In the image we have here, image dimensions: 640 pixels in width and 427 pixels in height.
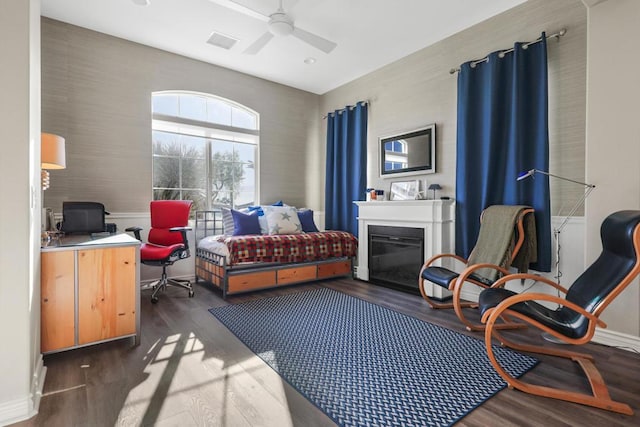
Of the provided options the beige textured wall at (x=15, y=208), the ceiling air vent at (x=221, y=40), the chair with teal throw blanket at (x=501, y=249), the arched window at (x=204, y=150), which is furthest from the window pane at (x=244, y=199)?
the beige textured wall at (x=15, y=208)

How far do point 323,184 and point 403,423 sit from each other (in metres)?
4.44

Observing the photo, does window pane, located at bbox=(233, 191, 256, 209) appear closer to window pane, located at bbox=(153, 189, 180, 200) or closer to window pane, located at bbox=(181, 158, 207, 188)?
window pane, located at bbox=(181, 158, 207, 188)

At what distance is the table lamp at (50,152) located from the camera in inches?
96.3

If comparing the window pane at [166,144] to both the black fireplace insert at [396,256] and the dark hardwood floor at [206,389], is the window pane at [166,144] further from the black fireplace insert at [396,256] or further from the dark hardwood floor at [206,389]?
the black fireplace insert at [396,256]

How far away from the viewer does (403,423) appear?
1.52 meters

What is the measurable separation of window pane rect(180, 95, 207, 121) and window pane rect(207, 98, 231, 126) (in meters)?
0.07

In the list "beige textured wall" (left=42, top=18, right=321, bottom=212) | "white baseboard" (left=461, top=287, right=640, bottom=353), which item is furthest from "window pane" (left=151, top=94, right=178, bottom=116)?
"white baseboard" (left=461, top=287, right=640, bottom=353)

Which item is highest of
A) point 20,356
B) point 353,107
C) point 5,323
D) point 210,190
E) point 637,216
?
point 353,107

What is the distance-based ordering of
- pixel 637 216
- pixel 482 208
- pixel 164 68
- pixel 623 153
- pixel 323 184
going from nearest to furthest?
1. pixel 637 216
2. pixel 623 153
3. pixel 482 208
4. pixel 164 68
5. pixel 323 184

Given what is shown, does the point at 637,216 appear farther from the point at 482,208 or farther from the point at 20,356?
the point at 20,356

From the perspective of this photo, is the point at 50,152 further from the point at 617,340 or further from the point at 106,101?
the point at 617,340

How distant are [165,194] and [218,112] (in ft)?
4.59

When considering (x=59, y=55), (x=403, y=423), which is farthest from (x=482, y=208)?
(x=59, y=55)

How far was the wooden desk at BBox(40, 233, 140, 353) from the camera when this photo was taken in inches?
80.0
